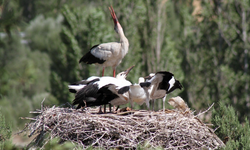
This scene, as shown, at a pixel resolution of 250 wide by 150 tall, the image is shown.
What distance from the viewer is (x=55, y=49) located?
1614cm

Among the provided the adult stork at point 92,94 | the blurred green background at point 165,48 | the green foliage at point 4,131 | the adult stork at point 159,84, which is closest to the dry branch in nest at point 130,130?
the adult stork at point 92,94

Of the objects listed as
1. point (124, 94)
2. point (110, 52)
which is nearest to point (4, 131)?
point (124, 94)

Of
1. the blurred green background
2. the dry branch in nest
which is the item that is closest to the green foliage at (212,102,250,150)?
the dry branch in nest

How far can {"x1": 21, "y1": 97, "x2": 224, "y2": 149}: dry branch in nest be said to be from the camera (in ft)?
14.7

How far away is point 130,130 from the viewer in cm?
454

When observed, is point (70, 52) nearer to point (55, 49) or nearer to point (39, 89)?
point (55, 49)

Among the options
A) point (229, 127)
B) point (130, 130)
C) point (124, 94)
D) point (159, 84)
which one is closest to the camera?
point (130, 130)

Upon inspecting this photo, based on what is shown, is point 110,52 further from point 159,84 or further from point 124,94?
point 159,84

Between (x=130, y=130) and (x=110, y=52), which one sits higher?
(x=110, y=52)

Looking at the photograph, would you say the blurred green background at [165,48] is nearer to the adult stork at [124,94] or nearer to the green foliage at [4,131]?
the adult stork at [124,94]

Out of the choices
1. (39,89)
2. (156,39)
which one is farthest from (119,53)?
(39,89)

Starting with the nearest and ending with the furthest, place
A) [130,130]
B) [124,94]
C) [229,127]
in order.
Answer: [130,130] < [124,94] < [229,127]

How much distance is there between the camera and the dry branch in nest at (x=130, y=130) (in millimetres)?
4469

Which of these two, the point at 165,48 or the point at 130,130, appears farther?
the point at 165,48
